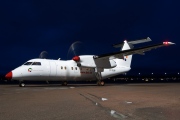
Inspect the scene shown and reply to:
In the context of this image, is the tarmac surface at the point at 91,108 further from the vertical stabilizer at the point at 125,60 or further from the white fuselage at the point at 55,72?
the vertical stabilizer at the point at 125,60

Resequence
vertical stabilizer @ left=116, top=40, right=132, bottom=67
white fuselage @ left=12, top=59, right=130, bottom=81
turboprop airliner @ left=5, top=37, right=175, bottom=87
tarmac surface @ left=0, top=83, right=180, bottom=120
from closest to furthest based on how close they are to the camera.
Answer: tarmac surface @ left=0, top=83, right=180, bottom=120
white fuselage @ left=12, top=59, right=130, bottom=81
turboprop airliner @ left=5, top=37, right=175, bottom=87
vertical stabilizer @ left=116, top=40, right=132, bottom=67

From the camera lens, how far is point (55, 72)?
26047mm

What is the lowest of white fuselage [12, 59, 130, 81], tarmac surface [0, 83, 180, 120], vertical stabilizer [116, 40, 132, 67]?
tarmac surface [0, 83, 180, 120]

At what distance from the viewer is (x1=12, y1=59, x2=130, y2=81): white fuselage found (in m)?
24.1

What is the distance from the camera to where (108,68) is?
28.5 metres

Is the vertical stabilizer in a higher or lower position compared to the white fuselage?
higher

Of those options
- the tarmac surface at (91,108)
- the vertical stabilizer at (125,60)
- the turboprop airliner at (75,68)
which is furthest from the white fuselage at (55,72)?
the tarmac surface at (91,108)

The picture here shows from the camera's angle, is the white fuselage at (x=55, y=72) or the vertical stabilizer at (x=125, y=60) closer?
the white fuselage at (x=55, y=72)

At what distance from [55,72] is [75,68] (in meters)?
3.01

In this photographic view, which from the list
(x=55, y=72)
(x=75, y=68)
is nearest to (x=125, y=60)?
(x=75, y=68)

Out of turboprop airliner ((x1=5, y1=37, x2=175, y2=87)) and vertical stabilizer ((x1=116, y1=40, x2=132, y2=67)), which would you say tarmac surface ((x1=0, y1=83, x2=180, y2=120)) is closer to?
turboprop airliner ((x1=5, y1=37, x2=175, y2=87))

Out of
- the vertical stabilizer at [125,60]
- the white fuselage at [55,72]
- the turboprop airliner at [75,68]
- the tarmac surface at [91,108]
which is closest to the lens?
the tarmac surface at [91,108]

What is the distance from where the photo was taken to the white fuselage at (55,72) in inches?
949

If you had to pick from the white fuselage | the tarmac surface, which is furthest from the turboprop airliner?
the tarmac surface
